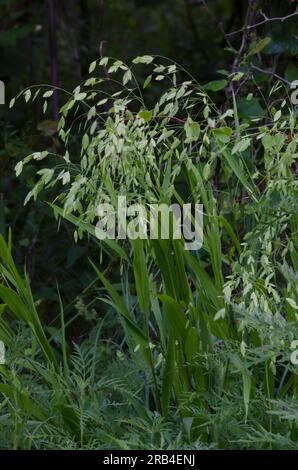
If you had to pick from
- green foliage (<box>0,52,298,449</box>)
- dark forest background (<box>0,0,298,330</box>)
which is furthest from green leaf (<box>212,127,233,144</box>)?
dark forest background (<box>0,0,298,330</box>)

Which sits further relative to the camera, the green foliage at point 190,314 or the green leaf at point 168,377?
the green leaf at point 168,377

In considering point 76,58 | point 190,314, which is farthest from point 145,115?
point 76,58

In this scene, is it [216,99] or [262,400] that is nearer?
[262,400]

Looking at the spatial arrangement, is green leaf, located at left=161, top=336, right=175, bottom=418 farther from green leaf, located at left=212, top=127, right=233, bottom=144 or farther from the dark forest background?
the dark forest background

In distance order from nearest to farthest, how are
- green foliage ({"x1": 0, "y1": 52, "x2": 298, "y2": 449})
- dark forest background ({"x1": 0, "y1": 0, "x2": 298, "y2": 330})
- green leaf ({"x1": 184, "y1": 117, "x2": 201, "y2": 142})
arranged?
green foliage ({"x1": 0, "y1": 52, "x2": 298, "y2": 449})
green leaf ({"x1": 184, "y1": 117, "x2": 201, "y2": 142})
dark forest background ({"x1": 0, "y1": 0, "x2": 298, "y2": 330})

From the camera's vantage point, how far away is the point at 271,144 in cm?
226

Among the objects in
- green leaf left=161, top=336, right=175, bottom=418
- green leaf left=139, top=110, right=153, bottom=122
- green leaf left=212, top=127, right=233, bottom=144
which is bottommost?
green leaf left=161, top=336, right=175, bottom=418

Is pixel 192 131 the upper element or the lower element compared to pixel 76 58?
lower

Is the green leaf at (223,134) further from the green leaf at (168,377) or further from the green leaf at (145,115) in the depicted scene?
the green leaf at (168,377)

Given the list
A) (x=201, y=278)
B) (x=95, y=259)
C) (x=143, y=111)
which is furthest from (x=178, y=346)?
(x=95, y=259)

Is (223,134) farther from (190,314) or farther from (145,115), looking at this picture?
(190,314)

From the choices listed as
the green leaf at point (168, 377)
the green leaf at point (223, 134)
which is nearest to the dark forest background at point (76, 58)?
the green leaf at point (223, 134)

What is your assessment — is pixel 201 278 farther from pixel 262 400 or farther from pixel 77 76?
pixel 77 76
